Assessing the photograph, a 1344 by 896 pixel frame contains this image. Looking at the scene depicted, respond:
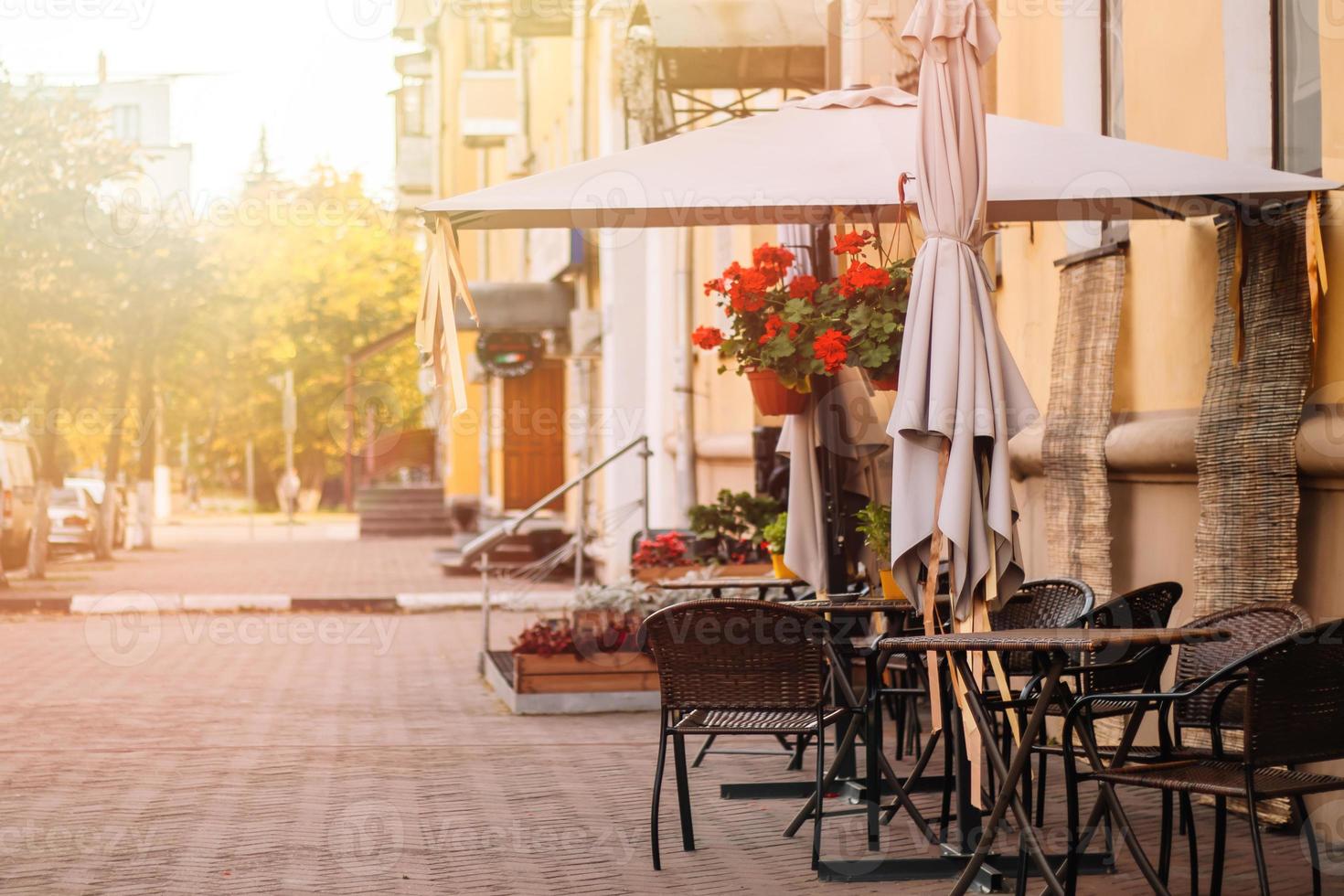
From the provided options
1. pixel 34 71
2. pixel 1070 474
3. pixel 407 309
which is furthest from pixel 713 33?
pixel 407 309

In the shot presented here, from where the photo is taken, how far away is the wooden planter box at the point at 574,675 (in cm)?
1054

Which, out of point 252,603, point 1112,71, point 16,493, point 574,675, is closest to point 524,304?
point 16,493

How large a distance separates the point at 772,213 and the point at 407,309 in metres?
46.2

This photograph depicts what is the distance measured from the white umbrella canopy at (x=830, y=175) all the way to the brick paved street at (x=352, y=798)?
2.52 m

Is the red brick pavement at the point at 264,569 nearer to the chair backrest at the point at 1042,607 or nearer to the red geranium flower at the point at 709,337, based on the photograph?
the red geranium flower at the point at 709,337

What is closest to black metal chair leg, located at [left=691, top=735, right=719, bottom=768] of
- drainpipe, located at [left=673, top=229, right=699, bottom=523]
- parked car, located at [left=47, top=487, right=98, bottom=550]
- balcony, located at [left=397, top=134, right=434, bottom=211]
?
drainpipe, located at [left=673, top=229, right=699, bottom=523]

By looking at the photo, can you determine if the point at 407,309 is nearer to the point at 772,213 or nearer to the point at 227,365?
the point at 227,365

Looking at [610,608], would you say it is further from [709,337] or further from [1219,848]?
[1219,848]

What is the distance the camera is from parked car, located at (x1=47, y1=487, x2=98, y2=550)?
26547 mm

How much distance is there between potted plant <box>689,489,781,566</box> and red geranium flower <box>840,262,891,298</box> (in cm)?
468

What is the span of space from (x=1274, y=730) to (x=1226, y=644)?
114cm

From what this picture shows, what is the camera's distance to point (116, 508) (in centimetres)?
2905

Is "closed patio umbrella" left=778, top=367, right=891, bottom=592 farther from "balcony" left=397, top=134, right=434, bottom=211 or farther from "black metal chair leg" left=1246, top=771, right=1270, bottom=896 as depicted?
"balcony" left=397, top=134, right=434, bottom=211

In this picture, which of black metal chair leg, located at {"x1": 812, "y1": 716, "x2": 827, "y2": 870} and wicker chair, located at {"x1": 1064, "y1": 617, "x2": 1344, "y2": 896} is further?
black metal chair leg, located at {"x1": 812, "y1": 716, "x2": 827, "y2": 870}
